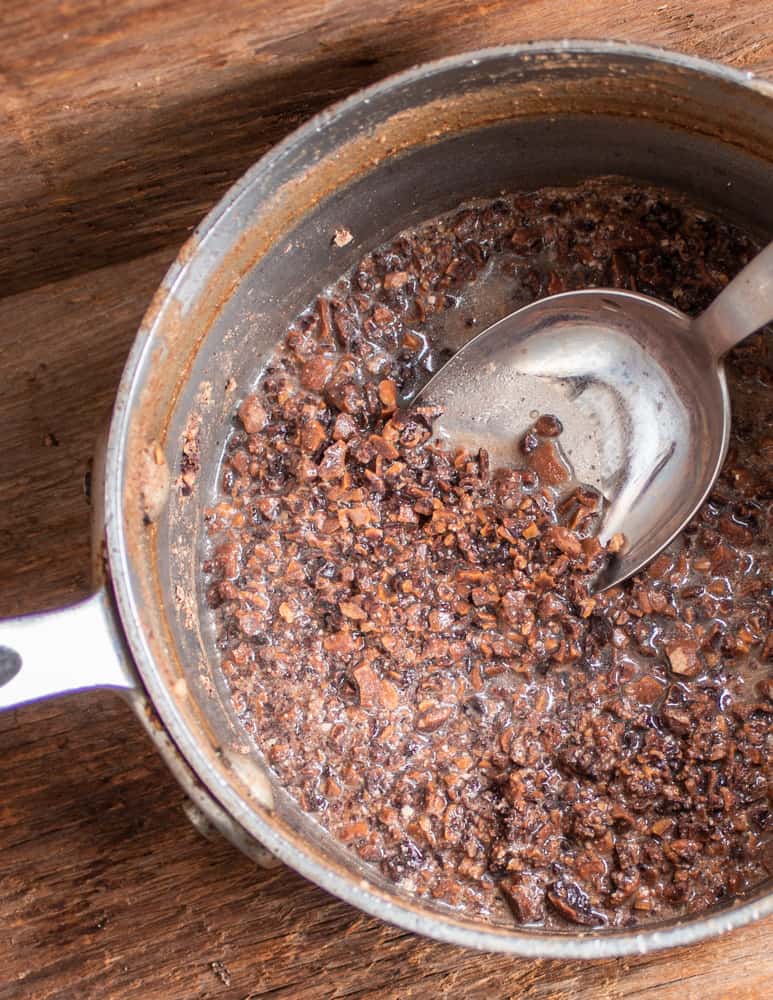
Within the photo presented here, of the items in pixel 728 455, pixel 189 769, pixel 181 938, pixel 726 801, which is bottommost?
pixel 726 801

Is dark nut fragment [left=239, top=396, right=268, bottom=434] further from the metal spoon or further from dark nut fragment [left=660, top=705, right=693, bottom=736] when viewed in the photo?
dark nut fragment [left=660, top=705, right=693, bottom=736]

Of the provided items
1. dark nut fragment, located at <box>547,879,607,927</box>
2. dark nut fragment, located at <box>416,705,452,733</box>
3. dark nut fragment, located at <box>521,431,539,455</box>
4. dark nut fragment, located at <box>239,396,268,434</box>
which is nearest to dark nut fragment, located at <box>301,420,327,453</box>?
dark nut fragment, located at <box>239,396,268,434</box>

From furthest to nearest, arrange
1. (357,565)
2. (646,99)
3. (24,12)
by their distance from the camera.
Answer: (357,565) → (646,99) → (24,12)

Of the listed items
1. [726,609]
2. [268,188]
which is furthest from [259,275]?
[726,609]

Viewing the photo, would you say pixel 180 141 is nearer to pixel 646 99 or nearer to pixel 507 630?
pixel 646 99

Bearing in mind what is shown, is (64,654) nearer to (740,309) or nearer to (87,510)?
(87,510)

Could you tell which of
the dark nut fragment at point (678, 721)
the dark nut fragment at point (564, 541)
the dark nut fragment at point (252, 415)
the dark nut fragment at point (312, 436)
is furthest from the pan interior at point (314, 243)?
the dark nut fragment at point (564, 541)

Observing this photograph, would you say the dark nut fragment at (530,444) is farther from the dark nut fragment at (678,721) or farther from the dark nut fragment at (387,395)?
the dark nut fragment at (678,721)
